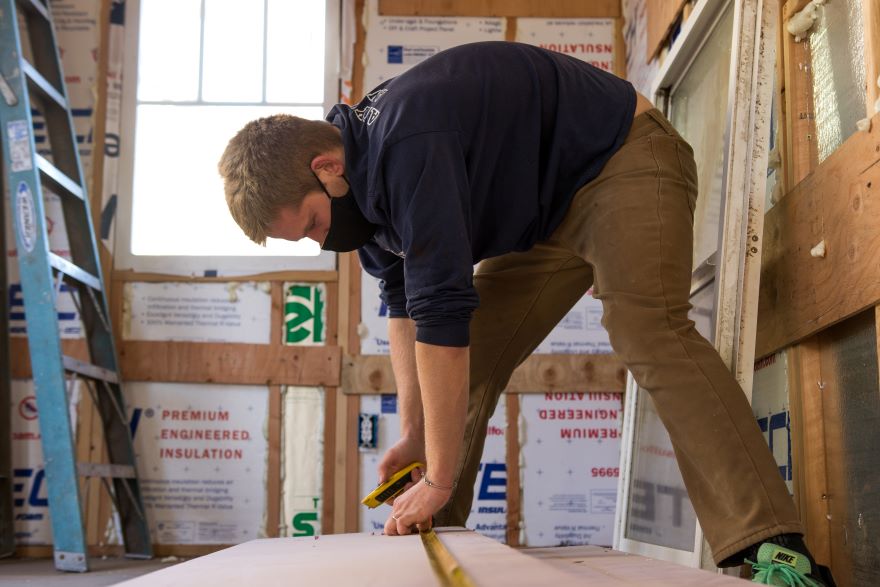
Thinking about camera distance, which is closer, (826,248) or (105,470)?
(826,248)

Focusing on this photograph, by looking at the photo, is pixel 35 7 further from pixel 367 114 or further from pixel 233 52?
pixel 367 114

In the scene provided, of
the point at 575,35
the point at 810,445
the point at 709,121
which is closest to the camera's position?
the point at 810,445

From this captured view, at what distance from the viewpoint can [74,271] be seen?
12.1ft

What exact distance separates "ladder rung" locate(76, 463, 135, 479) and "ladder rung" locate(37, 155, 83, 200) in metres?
1.19

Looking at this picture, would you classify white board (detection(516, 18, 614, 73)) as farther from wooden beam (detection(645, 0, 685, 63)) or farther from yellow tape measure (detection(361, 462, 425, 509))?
yellow tape measure (detection(361, 462, 425, 509))

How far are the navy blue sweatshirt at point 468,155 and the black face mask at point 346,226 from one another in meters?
0.04

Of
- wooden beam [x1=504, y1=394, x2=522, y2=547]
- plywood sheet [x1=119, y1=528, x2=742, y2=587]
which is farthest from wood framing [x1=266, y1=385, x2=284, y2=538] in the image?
plywood sheet [x1=119, y1=528, x2=742, y2=587]

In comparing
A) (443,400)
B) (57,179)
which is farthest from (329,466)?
(443,400)

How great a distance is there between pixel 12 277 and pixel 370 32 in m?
2.07

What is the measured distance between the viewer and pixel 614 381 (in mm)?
4062

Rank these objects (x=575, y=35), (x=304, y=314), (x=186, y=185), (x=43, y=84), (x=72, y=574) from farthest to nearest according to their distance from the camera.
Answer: (x=575, y=35) → (x=186, y=185) → (x=304, y=314) → (x=43, y=84) → (x=72, y=574)

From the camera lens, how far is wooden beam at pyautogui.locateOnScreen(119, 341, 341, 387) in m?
4.07

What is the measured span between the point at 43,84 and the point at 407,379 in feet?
8.72

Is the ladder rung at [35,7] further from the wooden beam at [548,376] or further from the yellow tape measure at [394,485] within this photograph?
the yellow tape measure at [394,485]
